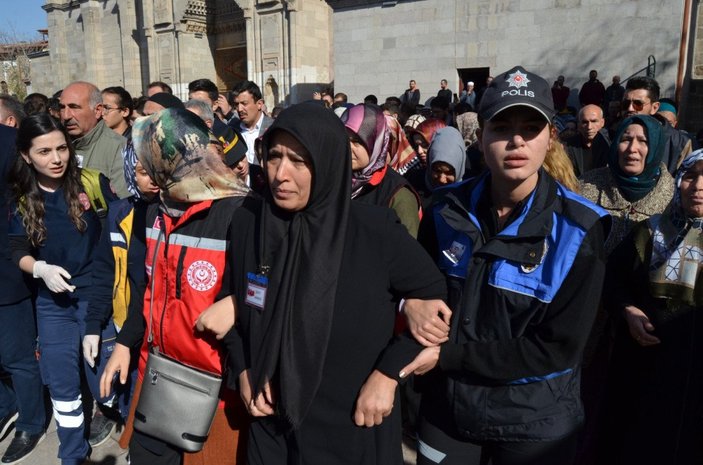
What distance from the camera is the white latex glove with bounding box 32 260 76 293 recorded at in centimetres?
284

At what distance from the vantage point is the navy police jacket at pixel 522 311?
166 cm

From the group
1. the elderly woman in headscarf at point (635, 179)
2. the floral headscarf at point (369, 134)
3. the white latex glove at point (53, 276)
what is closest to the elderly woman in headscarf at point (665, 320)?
the elderly woman in headscarf at point (635, 179)

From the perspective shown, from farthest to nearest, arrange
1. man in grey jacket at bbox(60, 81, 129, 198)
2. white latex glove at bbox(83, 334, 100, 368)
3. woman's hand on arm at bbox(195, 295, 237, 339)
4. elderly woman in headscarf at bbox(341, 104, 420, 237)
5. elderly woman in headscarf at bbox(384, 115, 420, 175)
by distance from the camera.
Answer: elderly woman in headscarf at bbox(384, 115, 420, 175)
man in grey jacket at bbox(60, 81, 129, 198)
elderly woman in headscarf at bbox(341, 104, 420, 237)
white latex glove at bbox(83, 334, 100, 368)
woman's hand on arm at bbox(195, 295, 237, 339)

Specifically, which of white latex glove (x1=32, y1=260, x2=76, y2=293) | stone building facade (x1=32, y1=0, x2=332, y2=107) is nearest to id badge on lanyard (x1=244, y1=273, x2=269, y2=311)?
white latex glove (x1=32, y1=260, x2=76, y2=293)

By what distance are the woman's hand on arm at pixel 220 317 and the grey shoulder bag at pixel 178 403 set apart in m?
0.29

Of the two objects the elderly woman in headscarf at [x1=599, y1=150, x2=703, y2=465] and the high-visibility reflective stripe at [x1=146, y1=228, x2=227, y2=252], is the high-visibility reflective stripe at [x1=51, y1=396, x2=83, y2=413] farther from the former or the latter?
the elderly woman in headscarf at [x1=599, y1=150, x2=703, y2=465]

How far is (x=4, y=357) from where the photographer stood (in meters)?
3.37

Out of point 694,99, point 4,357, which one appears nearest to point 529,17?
point 694,99

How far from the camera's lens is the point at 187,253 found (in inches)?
83.7

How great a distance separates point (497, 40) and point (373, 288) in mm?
11341

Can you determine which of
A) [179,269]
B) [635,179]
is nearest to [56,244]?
[179,269]

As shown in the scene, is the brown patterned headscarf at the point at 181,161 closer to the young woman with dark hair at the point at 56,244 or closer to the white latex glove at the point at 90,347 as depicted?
the white latex glove at the point at 90,347

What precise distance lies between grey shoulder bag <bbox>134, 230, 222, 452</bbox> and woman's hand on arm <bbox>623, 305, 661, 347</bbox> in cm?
182

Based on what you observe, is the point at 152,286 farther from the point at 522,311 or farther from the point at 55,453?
the point at 55,453
